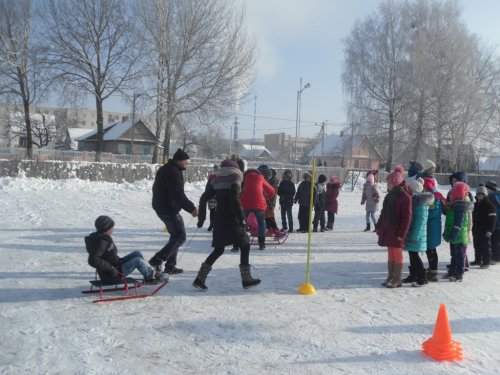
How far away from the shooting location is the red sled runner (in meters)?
5.41

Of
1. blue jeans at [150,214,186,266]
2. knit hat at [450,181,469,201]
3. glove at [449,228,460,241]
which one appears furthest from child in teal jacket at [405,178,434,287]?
blue jeans at [150,214,186,266]

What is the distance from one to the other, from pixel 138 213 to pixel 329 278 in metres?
8.18

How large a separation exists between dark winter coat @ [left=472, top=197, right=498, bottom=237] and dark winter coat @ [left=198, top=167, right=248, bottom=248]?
4.59 m

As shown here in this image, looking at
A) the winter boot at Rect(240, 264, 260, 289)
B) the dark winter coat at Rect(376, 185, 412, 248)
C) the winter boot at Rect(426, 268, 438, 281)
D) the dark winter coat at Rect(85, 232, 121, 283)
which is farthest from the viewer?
the winter boot at Rect(426, 268, 438, 281)

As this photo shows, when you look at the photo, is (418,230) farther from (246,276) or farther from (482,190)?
(246,276)

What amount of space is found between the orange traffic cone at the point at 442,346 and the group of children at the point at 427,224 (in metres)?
2.12

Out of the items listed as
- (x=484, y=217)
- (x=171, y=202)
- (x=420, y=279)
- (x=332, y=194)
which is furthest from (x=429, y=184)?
(x=332, y=194)

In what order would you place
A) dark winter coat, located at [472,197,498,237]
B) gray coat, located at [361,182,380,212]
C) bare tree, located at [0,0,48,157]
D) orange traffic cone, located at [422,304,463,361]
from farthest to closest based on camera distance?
bare tree, located at [0,0,48,157], gray coat, located at [361,182,380,212], dark winter coat, located at [472,197,498,237], orange traffic cone, located at [422,304,463,361]

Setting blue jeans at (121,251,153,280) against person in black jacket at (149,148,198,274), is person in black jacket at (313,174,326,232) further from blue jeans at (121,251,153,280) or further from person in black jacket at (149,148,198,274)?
blue jeans at (121,251,153,280)

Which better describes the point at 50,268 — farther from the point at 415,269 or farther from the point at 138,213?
the point at 138,213

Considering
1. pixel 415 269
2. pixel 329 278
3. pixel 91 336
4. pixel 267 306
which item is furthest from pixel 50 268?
pixel 415 269

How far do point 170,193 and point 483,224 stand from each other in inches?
219

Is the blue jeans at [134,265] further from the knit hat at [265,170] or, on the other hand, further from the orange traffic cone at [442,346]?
the knit hat at [265,170]

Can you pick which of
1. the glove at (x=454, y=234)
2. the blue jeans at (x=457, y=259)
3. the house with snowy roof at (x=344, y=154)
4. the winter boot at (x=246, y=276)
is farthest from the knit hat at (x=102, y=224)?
the house with snowy roof at (x=344, y=154)
